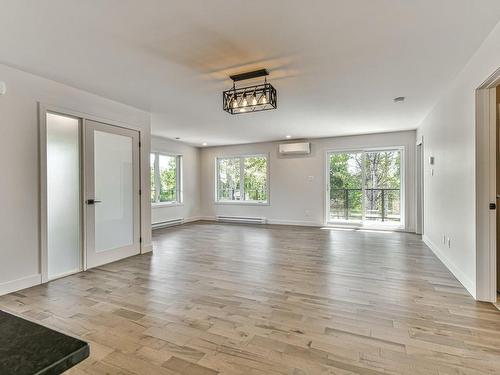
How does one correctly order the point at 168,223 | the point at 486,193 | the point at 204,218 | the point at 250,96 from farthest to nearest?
1. the point at 204,218
2. the point at 168,223
3. the point at 250,96
4. the point at 486,193

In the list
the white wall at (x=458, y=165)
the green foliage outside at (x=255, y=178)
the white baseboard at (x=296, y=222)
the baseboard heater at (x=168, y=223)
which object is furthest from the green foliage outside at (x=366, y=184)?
the baseboard heater at (x=168, y=223)

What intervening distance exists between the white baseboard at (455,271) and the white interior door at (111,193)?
4452 millimetres

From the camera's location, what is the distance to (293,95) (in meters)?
3.84

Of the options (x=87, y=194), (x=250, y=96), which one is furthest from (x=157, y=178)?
(x=250, y=96)

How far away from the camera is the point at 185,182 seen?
8.16m

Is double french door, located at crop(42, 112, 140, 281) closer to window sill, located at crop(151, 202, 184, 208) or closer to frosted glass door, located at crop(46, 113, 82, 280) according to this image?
frosted glass door, located at crop(46, 113, 82, 280)

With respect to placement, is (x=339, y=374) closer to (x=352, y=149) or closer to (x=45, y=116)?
(x=45, y=116)

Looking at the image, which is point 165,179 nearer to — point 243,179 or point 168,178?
point 168,178

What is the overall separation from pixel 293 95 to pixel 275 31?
1644 millimetres

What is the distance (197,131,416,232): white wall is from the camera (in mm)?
6648

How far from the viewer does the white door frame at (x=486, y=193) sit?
2.57m

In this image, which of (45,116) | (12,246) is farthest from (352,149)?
(12,246)

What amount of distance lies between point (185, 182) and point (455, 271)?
667 cm

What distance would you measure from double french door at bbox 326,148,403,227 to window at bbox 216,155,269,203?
1.91m
